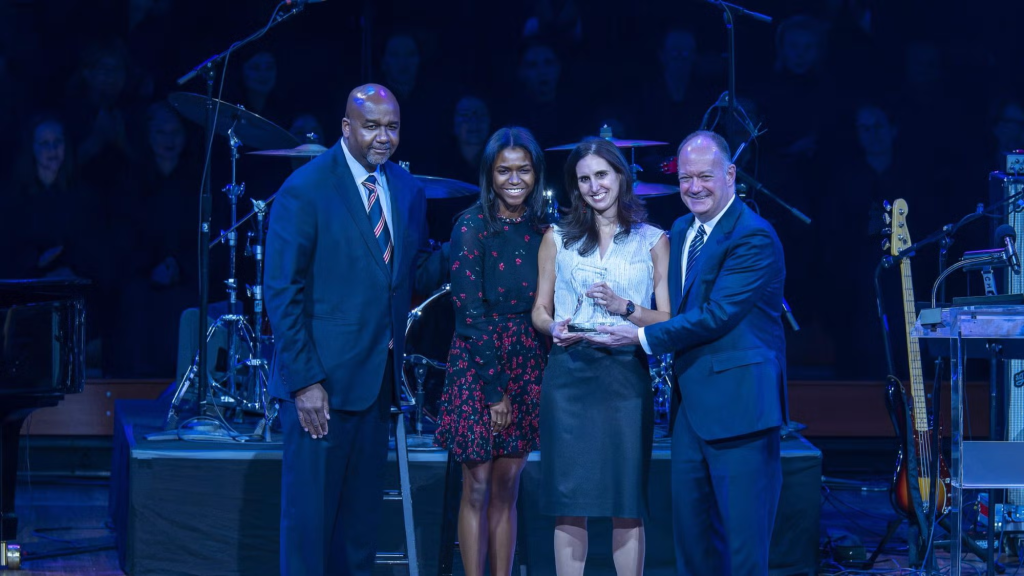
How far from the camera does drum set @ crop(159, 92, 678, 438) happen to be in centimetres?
541

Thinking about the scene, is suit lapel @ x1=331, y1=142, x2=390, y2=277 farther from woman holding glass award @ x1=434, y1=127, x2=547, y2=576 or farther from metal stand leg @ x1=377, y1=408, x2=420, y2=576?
metal stand leg @ x1=377, y1=408, x2=420, y2=576

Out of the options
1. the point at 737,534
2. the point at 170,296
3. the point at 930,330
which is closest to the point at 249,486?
the point at 737,534

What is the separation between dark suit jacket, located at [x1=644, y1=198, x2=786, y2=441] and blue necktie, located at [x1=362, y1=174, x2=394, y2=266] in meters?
0.88

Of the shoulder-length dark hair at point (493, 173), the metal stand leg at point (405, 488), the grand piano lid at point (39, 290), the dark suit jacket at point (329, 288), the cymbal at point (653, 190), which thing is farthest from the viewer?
the cymbal at point (653, 190)

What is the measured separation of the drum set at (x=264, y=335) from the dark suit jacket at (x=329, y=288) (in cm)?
142

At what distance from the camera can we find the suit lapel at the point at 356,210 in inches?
149

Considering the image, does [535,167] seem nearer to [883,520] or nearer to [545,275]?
[545,275]

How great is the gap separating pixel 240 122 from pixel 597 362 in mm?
2537

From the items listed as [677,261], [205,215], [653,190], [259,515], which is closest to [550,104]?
[653,190]

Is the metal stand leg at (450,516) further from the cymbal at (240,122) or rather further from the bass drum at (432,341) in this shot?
the cymbal at (240,122)

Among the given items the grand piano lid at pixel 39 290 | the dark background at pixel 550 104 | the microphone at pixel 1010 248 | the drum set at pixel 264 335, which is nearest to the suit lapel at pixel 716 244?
the microphone at pixel 1010 248

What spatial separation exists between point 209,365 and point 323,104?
2383 mm

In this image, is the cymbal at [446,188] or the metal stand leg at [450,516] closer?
the metal stand leg at [450,516]

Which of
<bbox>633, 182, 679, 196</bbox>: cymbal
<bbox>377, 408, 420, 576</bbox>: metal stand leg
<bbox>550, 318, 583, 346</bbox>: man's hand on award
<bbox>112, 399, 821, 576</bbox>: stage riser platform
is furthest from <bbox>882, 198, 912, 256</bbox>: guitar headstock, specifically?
<bbox>377, 408, 420, 576</bbox>: metal stand leg
